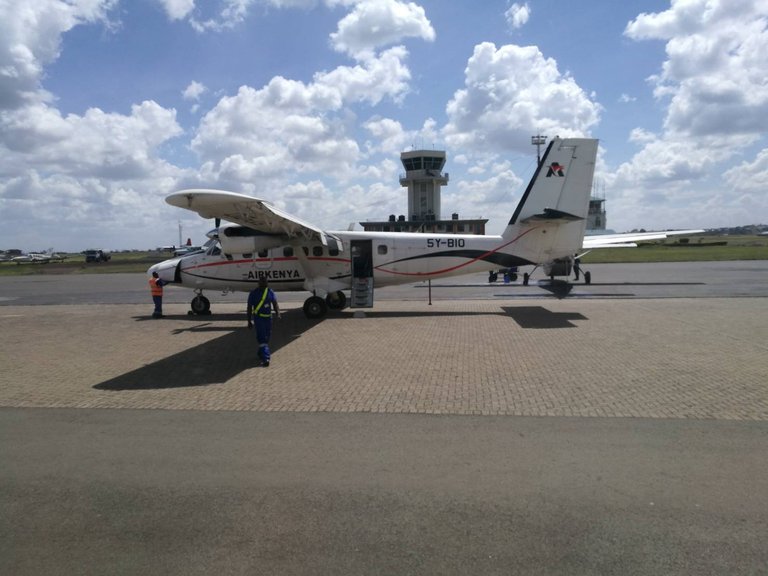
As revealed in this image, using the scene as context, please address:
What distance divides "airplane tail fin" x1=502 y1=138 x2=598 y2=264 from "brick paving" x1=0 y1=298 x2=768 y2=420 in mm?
2250

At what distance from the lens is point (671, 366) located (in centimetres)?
942

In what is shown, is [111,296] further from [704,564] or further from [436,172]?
[436,172]

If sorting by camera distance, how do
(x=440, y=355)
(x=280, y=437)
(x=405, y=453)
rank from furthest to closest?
(x=440, y=355), (x=280, y=437), (x=405, y=453)

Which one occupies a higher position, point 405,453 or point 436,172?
point 436,172

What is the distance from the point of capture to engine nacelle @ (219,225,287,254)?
16797 mm

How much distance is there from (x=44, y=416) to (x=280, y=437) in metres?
3.64

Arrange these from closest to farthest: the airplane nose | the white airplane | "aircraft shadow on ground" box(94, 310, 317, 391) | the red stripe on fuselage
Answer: "aircraft shadow on ground" box(94, 310, 317, 391), the white airplane, the red stripe on fuselage, the airplane nose

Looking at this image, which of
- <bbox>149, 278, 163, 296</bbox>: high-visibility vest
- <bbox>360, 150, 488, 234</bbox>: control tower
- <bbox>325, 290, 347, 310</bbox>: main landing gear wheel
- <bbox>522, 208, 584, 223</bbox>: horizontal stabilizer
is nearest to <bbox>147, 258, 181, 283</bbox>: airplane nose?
<bbox>149, 278, 163, 296</bbox>: high-visibility vest

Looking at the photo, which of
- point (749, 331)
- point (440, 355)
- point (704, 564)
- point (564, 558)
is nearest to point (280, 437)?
point (564, 558)

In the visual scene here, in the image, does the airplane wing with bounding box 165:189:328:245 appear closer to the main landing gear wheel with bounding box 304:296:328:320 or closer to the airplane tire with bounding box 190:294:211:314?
the main landing gear wheel with bounding box 304:296:328:320

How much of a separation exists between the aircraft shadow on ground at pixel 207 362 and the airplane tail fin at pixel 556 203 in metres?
7.85

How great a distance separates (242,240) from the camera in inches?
660

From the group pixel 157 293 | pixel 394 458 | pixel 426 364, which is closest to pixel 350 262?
pixel 157 293

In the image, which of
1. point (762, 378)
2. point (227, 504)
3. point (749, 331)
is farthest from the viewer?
point (749, 331)
